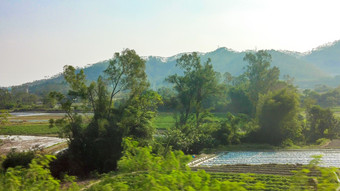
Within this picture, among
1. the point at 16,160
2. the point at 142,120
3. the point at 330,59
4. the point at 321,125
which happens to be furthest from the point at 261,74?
the point at 330,59

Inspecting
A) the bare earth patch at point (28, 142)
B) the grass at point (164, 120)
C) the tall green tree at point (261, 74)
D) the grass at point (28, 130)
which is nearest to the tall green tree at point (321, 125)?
the tall green tree at point (261, 74)

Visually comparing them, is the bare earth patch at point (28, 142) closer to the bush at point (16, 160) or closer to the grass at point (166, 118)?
the bush at point (16, 160)

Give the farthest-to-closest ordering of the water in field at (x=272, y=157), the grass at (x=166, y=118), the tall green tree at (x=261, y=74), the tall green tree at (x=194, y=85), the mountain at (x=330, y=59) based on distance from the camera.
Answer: the mountain at (x=330, y=59)
the grass at (x=166, y=118)
the tall green tree at (x=261, y=74)
the tall green tree at (x=194, y=85)
the water in field at (x=272, y=157)

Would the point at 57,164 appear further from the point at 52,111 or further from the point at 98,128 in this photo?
the point at 52,111

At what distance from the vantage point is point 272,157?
66.6 feet

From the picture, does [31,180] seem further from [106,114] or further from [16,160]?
[106,114]

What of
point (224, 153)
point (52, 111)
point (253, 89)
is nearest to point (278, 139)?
point (224, 153)

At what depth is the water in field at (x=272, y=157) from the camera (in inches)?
732

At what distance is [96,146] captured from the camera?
18.6m

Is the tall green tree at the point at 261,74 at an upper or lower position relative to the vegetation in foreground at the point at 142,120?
upper

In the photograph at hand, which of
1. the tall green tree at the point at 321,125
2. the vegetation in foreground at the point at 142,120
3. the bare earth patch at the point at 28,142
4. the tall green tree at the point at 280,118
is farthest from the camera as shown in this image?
the tall green tree at the point at 321,125

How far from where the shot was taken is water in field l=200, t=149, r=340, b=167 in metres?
18.6

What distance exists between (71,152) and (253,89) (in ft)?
89.0

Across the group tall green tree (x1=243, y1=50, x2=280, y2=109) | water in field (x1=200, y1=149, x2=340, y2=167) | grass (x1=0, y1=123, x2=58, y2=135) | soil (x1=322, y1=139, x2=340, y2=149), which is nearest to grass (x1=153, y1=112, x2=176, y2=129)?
tall green tree (x1=243, y1=50, x2=280, y2=109)
